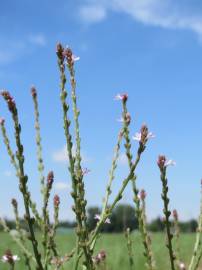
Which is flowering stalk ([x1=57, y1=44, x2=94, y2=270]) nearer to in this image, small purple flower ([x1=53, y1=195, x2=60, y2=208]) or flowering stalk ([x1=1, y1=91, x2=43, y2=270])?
flowering stalk ([x1=1, y1=91, x2=43, y2=270])

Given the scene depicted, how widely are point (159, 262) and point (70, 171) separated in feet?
51.5

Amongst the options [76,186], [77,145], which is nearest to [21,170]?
[76,186]

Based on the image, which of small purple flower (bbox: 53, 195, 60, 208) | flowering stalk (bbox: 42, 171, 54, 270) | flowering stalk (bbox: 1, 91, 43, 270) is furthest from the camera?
small purple flower (bbox: 53, 195, 60, 208)

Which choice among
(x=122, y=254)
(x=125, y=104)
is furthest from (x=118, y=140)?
(x=122, y=254)

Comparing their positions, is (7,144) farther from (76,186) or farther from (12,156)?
(76,186)

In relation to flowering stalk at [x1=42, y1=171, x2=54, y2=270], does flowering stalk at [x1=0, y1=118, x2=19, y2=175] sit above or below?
above

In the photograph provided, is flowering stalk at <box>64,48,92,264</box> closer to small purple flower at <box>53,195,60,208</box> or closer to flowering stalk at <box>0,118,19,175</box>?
flowering stalk at <box>0,118,19,175</box>

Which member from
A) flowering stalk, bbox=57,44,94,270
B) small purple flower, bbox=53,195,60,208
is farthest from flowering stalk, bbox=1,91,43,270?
small purple flower, bbox=53,195,60,208

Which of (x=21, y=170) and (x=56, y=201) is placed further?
(x=56, y=201)

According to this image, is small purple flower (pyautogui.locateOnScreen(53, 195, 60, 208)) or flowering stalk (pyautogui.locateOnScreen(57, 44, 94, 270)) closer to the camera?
flowering stalk (pyautogui.locateOnScreen(57, 44, 94, 270))

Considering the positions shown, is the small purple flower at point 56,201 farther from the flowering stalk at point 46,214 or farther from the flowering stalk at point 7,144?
the flowering stalk at point 7,144

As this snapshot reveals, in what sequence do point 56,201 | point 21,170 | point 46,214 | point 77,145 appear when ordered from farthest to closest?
point 56,201
point 46,214
point 77,145
point 21,170

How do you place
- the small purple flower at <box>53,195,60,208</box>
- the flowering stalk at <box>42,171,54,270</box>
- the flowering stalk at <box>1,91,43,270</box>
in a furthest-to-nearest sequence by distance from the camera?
the small purple flower at <box>53,195,60,208</box>
the flowering stalk at <box>42,171,54,270</box>
the flowering stalk at <box>1,91,43,270</box>

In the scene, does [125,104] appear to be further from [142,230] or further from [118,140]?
[142,230]
